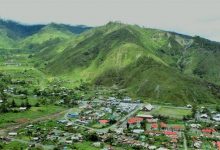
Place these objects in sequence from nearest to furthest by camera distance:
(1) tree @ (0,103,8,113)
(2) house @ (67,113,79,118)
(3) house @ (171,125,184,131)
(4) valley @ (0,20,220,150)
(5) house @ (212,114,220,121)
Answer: (4) valley @ (0,20,220,150) → (3) house @ (171,125,184,131) → (5) house @ (212,114,220,121) → (2) house @ (67,113,79,118) → (1) tree @ (0,103,8,113)

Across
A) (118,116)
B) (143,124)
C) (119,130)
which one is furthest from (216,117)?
(119,130)

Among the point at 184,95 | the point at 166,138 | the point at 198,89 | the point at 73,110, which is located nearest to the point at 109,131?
the point at 166,138

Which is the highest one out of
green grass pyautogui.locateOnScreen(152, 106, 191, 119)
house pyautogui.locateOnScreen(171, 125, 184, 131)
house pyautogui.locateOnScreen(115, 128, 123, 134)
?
green grass pyautogui.locateOnScreen(152, 106, 191, 119)

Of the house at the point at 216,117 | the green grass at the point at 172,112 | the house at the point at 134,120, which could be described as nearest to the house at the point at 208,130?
the house at the point at 216,117

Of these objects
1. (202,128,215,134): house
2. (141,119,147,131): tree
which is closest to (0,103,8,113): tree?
(141,119,147,131): tree

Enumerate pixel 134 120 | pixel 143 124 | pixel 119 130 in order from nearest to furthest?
pixel 119 130, pixel 143 124, pixel 134 120

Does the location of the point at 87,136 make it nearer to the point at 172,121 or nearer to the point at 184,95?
the point at 172,121

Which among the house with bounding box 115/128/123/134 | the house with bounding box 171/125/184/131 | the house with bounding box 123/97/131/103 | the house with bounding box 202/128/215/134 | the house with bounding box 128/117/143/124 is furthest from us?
the house with bounding box 123/97/131/103

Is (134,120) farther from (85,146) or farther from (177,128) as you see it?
(85,146)

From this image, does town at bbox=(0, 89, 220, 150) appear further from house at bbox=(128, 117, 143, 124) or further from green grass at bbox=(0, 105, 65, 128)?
green grass at bbox=(0, 105, 65, 128)

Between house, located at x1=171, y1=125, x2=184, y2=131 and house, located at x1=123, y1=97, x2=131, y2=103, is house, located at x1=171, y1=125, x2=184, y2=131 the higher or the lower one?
the lower one
